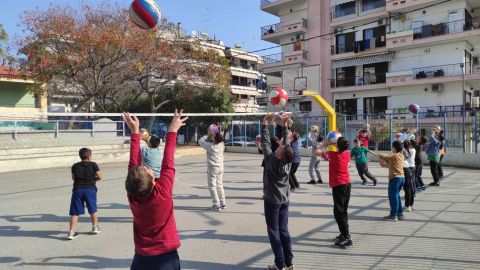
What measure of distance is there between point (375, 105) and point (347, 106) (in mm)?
2819

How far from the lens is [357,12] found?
37812mm

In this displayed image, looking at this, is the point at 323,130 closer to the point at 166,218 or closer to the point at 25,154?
the point at 25,154

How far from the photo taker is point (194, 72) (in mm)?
29078

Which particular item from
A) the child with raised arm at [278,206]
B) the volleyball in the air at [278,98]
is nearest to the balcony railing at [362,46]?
the volleyball in the air at [278,98]

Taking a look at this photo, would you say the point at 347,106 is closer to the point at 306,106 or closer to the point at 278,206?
the point at 306,106

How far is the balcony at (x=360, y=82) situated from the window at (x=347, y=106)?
4.26 ft

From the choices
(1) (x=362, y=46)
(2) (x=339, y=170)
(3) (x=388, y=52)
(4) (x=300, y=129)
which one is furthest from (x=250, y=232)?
(1) (x=362, y=46)

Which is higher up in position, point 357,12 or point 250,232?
point 357,12

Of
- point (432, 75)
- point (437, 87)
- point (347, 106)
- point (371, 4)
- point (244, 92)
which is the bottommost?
point (347, 106)

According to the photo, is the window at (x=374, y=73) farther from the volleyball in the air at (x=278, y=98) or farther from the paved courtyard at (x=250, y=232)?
the volleyball in the air at (x=278, y=98)

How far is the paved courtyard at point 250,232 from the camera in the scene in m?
5.68

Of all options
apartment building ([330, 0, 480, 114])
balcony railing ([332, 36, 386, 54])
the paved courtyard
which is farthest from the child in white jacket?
balcony railing ([332, 36, 386, 54])

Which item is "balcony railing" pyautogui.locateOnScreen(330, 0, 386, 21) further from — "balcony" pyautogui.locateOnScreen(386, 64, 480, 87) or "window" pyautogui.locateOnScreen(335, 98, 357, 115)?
"window" pyautogui.locateOnScreen(335, 98, 357, 115)

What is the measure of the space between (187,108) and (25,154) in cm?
1575
